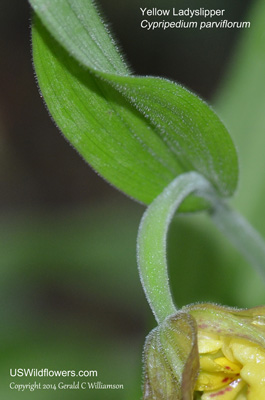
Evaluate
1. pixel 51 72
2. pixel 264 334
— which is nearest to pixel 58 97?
pixel 51 72

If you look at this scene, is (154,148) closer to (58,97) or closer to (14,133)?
(58,97)

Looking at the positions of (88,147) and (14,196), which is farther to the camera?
(14,196)

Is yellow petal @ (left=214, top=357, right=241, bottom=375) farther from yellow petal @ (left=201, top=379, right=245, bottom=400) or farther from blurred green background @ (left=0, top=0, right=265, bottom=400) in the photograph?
blurred green background @ (left=0, top=0, right=265, bottom=400)

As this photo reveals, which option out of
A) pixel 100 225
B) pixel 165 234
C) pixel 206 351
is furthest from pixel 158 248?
pixel 100 225

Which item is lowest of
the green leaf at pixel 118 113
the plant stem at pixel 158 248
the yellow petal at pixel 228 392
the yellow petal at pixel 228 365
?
the yellow petal at pixel 228 392

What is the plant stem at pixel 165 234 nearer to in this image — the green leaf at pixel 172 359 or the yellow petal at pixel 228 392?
the green leaf at pixel 172 359

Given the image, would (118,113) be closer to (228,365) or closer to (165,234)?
(165,234)

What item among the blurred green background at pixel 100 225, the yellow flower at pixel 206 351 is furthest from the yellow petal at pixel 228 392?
the blurred green background at pixel 100 225
